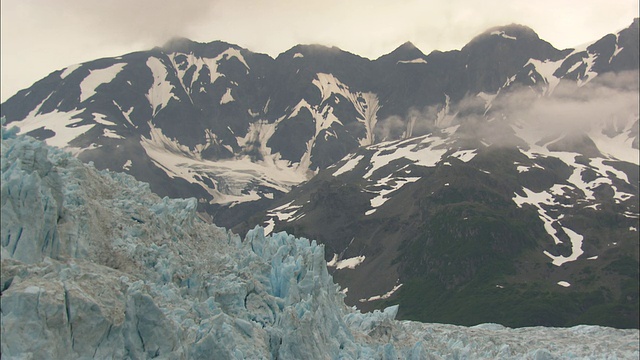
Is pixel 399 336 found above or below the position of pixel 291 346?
below

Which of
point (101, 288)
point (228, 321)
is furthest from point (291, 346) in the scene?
point (101, 288)

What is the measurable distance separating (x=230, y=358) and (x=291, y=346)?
255 inches

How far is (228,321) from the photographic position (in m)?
38.6

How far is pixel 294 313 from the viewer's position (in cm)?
4256

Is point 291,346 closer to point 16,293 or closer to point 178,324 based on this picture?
point 178,324

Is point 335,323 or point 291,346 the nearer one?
point 291,346

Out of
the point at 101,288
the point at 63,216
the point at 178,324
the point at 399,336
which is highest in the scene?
the point at 63,216

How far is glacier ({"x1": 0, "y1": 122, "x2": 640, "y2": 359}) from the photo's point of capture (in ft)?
96.4

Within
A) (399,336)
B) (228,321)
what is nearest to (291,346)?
(228,321)

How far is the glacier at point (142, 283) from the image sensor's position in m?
29.4

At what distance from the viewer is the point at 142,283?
110 ft

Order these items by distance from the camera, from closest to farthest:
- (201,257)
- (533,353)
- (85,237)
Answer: (85,237) → (201,257) → (533,353)

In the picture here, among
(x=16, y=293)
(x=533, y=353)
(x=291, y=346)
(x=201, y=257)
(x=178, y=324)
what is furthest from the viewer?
(x=533, y=353)

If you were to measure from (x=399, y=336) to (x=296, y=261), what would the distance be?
12644 millimetres
